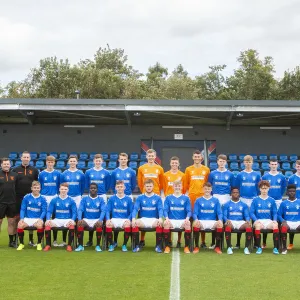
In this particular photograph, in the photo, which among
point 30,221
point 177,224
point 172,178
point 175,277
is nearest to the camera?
point 175,277

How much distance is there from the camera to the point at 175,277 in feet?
21.3

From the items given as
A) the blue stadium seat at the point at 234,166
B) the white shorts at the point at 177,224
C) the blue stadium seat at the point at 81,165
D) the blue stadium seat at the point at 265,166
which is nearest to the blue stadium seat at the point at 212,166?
the blue stadium seat at the point at 234,166

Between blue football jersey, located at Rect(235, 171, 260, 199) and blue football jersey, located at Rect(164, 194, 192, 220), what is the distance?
1.56m

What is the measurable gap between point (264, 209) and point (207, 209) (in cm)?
101

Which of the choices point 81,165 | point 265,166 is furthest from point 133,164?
point 265,166

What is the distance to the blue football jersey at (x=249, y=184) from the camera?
9.85 metres

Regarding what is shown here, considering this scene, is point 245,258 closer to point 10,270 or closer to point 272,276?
point 272,276

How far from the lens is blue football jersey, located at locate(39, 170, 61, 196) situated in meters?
10.1

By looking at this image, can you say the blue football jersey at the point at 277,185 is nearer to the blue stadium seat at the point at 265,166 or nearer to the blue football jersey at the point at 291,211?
the blue football jersey at the point at 291,211

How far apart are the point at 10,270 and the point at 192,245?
3.19m

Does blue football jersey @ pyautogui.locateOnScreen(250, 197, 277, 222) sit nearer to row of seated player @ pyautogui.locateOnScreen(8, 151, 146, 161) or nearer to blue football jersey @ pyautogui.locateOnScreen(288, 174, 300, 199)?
blue football jersey @ pyautogui.locateOnScreen(288, 174, 300, 199)

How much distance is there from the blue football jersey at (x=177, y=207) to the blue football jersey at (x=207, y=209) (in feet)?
0.60

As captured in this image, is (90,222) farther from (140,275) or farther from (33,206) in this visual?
(140,275)

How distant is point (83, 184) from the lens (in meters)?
10.4
